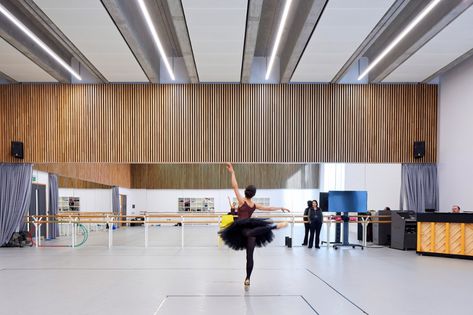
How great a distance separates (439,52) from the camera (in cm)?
1033

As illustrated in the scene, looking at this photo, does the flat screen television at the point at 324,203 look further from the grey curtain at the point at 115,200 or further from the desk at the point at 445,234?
the grey curtain at the point at 115,200

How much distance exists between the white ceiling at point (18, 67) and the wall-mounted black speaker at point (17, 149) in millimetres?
2111

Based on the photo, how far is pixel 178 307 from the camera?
5.37 metres

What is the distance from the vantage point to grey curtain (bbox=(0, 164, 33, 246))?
12641 mm

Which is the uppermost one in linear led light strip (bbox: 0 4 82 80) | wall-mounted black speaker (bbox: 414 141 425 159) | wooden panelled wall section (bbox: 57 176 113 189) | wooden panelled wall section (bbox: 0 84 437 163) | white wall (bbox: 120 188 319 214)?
linear led light strip (bbox: 0 4 82 80)

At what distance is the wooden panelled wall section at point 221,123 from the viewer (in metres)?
13.0

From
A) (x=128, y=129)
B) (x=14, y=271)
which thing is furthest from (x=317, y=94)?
(x=14, y=271)

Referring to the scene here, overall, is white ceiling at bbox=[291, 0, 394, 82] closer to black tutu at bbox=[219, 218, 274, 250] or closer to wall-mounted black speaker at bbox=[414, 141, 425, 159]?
wall-mounted black speaker at bbox=[414, 141, 425, 159]

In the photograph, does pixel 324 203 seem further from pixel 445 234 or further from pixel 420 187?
pixel 445 234

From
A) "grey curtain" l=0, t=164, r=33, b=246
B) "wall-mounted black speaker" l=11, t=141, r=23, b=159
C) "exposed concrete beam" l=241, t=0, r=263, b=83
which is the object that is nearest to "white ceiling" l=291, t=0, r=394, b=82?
"exposed concrete beam" l=241, t=0, r=263, b=83

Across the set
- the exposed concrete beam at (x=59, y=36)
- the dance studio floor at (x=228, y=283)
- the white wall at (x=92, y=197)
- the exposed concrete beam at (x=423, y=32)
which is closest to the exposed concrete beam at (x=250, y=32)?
the exposed concrete beam at (x=423, y=32)

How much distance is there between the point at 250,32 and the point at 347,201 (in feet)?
20.6

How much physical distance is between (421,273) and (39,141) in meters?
11.9

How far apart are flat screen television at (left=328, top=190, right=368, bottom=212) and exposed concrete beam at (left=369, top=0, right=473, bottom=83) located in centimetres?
381
